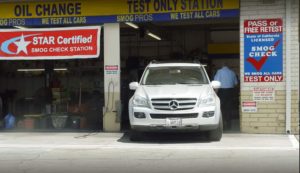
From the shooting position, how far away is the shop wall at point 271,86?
13.9 metres

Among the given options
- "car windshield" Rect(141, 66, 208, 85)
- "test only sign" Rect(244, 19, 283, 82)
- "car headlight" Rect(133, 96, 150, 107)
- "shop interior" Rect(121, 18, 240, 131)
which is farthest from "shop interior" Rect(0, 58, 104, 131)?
"test only sign" Rect(244, 19, 283, 82)

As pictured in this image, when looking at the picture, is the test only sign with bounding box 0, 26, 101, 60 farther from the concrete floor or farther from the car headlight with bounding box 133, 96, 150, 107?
the car headlight with bounding box 133, 96, 150, 107

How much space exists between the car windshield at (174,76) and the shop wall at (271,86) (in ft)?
4.75

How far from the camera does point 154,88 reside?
42.1 feet

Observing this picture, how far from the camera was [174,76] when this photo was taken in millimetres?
13492

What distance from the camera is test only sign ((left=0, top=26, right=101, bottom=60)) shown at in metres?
15.4

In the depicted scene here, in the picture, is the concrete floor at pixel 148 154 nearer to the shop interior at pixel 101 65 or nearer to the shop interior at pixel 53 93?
the shop interior at pixel 53 93

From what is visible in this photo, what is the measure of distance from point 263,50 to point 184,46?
12.0 m

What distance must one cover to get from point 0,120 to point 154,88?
7.16 metres

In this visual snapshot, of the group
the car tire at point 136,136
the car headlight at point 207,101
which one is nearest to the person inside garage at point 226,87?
the car headlight at point 207,101

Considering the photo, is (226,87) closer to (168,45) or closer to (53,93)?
(53,93)

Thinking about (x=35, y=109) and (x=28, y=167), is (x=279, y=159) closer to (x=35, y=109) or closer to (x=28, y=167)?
(x=28, y=167)

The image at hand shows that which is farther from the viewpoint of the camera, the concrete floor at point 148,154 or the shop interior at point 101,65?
the shop interior at point 101,65

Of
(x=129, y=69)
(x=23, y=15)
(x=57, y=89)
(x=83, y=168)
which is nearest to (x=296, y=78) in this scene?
(x=83, y=168)
